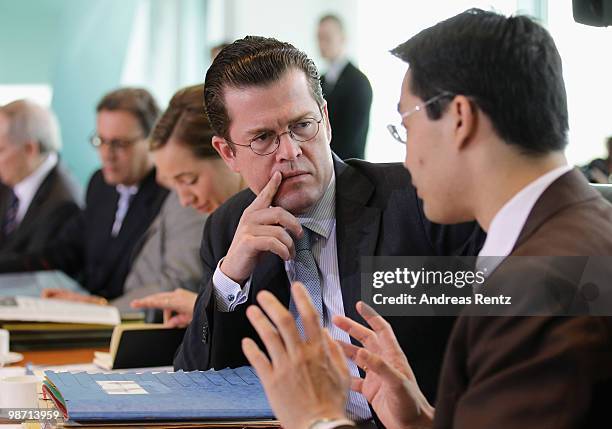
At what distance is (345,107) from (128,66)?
2542mm

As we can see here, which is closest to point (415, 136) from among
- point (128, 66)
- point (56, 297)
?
point (56, 297)

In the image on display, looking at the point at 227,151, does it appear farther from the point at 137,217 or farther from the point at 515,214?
the point at 137,217

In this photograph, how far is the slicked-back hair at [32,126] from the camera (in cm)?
437

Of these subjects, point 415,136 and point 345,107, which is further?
point 345,107

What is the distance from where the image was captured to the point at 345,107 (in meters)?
4.55

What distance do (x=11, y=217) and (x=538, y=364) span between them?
11.9 feet

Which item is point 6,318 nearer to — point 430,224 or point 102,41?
A: point 430,224

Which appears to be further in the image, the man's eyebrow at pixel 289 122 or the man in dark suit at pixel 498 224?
the man's eyebrow at pixel 289 122

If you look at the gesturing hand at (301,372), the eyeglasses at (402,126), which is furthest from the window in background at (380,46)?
the gesturing hand at (301,372)

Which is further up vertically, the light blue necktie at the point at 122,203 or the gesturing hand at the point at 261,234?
the gesturing hand at the point at 261,234

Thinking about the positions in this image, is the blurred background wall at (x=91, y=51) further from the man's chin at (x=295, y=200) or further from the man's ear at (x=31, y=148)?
the man's chin at (x=295, y=200)

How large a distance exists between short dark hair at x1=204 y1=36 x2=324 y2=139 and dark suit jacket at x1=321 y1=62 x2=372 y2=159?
2.49 m

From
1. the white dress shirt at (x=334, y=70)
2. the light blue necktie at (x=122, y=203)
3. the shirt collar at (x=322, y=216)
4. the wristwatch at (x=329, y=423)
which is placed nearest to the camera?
the wristwatch at (x=329, y=423)

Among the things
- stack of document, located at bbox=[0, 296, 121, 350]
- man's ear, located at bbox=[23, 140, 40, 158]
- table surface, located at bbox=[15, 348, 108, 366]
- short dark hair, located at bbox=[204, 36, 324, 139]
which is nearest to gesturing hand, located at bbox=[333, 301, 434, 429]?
short dark hair, located at bbox=[204, 36, 324, 139]
